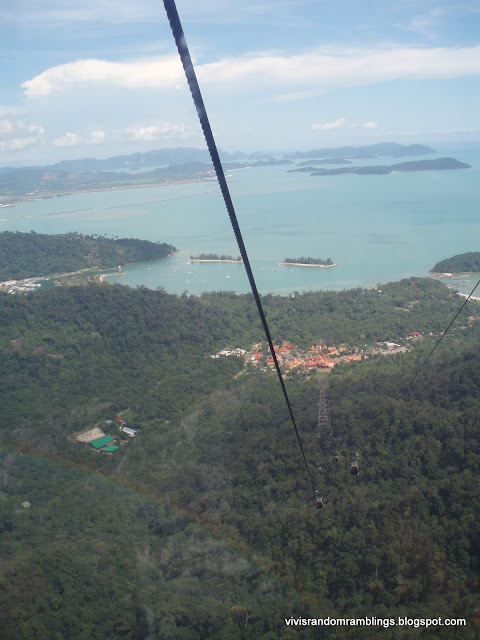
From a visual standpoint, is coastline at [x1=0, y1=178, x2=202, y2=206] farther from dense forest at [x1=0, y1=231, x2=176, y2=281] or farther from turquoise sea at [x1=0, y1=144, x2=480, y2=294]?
dense forest at [x1=0, y1=231, x2=176, y2=281]

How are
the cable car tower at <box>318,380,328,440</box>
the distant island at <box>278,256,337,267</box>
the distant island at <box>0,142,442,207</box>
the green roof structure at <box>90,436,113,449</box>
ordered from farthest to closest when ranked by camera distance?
the distant island at <box>0,142,442,207</box>
the distant island at <box>278,256,337,267</box>
the green roof structure at <box>90,436,113,449</box>
the cable car tower at <box>318,380,328,440</box>

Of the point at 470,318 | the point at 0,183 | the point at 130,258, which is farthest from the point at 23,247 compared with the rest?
the point at 0,183

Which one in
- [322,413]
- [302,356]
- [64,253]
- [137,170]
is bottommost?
[302,356]

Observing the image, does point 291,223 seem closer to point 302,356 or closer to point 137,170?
point 302,356


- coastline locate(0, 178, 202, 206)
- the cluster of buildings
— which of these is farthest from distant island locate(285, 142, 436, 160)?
the cluster of buildings

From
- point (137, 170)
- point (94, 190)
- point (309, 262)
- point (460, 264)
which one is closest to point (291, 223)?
point (309, 262)

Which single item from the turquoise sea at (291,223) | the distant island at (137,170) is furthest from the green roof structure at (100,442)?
the distant island at (137,170)

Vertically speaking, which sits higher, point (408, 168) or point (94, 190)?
point (94, 190)
